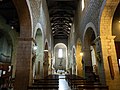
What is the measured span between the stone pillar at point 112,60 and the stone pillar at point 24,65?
363 centimetres

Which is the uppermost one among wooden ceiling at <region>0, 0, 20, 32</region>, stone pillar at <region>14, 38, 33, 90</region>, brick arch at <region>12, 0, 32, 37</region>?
wooden ceiling at <region>0, 0, 20, 32</region>

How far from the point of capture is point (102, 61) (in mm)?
6152

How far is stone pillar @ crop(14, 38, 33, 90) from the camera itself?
228 inches

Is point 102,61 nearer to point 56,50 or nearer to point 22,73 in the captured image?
point 22,73

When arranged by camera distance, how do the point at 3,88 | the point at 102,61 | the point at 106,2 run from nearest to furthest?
1. the point at 106,2
2. the point at 102,61
3. the point at 3,88

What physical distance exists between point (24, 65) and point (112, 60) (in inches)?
167

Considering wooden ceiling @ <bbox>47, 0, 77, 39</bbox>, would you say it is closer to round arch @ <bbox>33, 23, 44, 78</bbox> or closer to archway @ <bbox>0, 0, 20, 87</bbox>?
archway @ <bbox>0, 0, 20, 87</bbox>

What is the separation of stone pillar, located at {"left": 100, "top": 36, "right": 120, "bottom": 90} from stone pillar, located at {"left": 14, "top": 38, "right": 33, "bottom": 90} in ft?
11.9

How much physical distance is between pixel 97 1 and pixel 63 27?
13.9 m

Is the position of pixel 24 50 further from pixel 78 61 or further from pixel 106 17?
pixel 78 61

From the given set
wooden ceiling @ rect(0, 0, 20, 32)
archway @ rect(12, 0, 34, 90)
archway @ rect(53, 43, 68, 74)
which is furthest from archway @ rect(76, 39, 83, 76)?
archway @ rect(53, 43, 68, 74)

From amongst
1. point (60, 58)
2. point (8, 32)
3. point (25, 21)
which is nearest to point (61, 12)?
point (8, 32)

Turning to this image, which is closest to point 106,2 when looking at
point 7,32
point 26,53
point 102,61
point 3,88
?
point 102,61

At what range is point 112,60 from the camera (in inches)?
240
